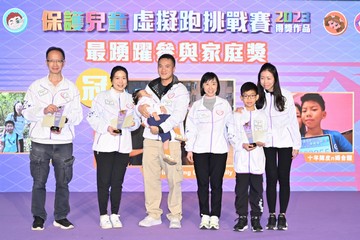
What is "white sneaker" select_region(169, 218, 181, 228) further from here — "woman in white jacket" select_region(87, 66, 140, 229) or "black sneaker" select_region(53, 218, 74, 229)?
"black sneaker" select_region(53, 218, 74, 229)

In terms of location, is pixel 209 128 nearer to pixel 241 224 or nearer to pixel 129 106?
pixel 129 106

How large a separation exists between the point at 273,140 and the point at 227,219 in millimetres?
883

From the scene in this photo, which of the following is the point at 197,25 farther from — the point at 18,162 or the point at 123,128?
the point at 18,162

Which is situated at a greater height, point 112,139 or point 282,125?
point 282,125

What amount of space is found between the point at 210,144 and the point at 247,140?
0.28 meters

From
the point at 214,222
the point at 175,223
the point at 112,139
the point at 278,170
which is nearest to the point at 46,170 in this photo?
the point at 112,139

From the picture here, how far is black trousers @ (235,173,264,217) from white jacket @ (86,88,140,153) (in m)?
0.90

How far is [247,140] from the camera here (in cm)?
362

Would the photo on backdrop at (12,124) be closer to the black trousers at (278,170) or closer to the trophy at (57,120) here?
the trophy at (57,120)

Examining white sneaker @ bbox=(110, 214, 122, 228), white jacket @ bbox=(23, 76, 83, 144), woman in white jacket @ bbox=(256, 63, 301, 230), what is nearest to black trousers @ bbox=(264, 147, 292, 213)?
woman in white jacket @ bbox=(256, 63, 301, 230)

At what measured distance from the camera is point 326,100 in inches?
217

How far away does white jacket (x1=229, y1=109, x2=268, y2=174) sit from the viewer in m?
3.60

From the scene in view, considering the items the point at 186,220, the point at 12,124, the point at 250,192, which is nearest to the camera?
the point at 250,192

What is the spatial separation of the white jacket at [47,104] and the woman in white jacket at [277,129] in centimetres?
142
